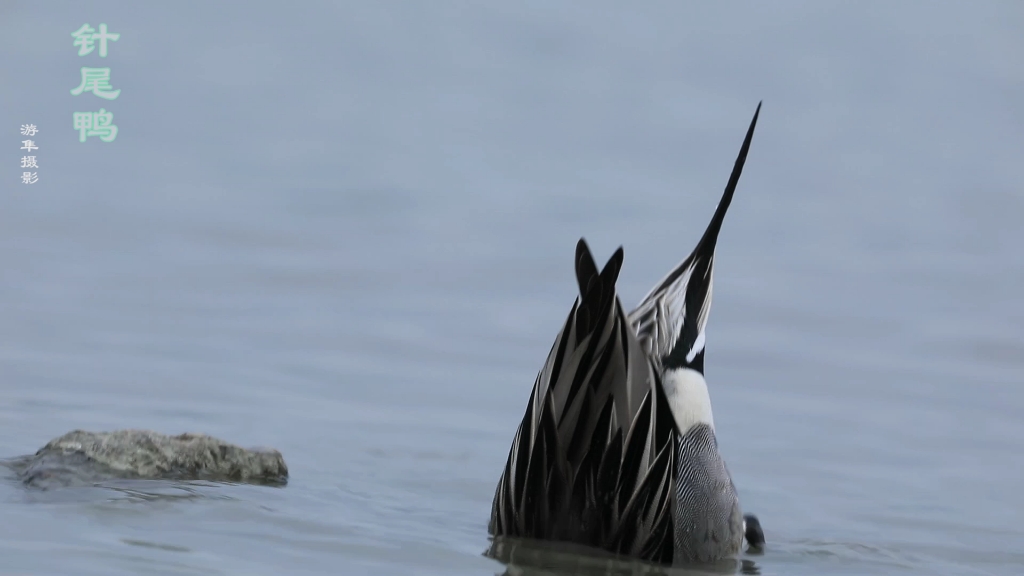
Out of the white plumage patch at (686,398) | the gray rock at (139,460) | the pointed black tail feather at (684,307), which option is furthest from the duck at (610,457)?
the gray rock at (139,460)

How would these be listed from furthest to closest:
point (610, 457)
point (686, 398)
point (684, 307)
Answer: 1. point (684, 307)
2. point (686, 398)
3. point (610, 457)

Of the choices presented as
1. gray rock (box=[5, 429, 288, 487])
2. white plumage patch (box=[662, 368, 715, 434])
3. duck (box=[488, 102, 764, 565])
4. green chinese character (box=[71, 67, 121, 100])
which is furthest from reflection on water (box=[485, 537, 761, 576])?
green chinese character (box=[71, 67, 121, 100])

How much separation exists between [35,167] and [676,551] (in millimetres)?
8184

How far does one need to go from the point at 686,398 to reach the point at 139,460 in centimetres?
220

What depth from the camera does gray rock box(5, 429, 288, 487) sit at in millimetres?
6336

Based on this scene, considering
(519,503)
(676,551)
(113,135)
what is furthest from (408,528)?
(113,135)

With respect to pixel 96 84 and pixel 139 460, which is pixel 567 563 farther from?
pixel 96 84

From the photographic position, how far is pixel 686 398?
6.40 meters

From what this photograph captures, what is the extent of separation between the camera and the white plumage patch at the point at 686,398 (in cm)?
629

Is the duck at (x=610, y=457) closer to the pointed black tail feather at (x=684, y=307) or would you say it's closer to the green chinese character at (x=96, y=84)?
the pointed black tail feather at (x=684, y=307)

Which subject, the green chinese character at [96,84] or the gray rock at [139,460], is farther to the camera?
the green chinese character at [96,84]

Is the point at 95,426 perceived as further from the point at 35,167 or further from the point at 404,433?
the point at 35,167

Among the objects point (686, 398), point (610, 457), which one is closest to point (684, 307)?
point (686, 398)

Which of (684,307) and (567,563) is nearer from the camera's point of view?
(567,563)
